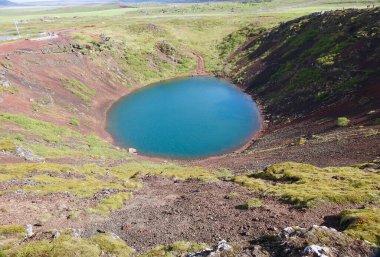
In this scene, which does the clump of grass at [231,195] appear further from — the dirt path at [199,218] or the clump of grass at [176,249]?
the clump of grass at [176,249]

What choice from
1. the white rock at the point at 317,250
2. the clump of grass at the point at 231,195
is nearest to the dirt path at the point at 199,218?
the clump of grass at the point at 231,195

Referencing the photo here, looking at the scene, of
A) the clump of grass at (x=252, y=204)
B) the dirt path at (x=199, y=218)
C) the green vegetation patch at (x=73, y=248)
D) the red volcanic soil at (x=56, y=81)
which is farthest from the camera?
the red volcanic soil at (x=56, y=81)

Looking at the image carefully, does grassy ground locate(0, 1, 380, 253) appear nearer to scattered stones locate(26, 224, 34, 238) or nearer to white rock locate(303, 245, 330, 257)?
scattered stones locate(26, 224, 34, 238)

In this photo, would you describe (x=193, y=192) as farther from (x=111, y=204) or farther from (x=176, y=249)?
(x=176, y=249)

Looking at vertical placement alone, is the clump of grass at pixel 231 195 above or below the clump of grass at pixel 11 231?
below

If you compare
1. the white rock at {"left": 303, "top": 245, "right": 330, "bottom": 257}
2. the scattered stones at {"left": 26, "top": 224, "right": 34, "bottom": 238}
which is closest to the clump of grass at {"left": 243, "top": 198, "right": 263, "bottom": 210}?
the white rock at {"left": 303, "top": 245, "right": 330, "bottom": 257}

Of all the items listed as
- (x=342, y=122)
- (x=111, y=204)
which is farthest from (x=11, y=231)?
(x=342, y=122)
